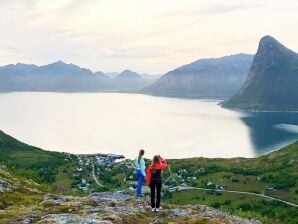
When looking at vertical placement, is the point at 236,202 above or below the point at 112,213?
below

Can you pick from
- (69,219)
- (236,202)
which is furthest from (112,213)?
(236,202)

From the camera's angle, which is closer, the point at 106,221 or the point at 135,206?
the point at 106,221

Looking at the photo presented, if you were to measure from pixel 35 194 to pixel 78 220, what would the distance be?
16187mm

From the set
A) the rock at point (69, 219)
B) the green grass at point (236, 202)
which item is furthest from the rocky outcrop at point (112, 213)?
the green grass at point (236, 202)

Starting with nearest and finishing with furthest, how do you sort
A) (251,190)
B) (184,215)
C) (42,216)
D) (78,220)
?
1. (78,220)
2. (42,216)
3. (184,215)
4. (251,190)

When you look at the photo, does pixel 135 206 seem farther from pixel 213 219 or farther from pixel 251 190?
pixel 251 190

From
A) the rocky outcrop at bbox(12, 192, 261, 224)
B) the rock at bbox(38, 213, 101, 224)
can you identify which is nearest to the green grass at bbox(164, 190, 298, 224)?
the rocky outcrop at bbox(12, 192, 261, 224)

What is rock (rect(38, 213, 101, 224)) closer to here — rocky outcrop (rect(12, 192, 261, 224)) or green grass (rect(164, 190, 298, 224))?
rocky outcrop (rect(12, 192, 261, 224))

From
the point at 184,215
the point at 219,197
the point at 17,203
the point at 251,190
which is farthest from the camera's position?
the point at 251,190

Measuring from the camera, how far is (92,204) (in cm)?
4112

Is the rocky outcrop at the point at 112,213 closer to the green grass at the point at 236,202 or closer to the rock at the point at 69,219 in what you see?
the rock at the point at 69,219

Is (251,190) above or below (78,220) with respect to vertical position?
below

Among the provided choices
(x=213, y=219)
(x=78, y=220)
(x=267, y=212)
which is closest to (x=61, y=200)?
(x=78, y=220)

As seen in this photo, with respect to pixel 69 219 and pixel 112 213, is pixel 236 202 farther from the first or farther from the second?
pixel 69 219
